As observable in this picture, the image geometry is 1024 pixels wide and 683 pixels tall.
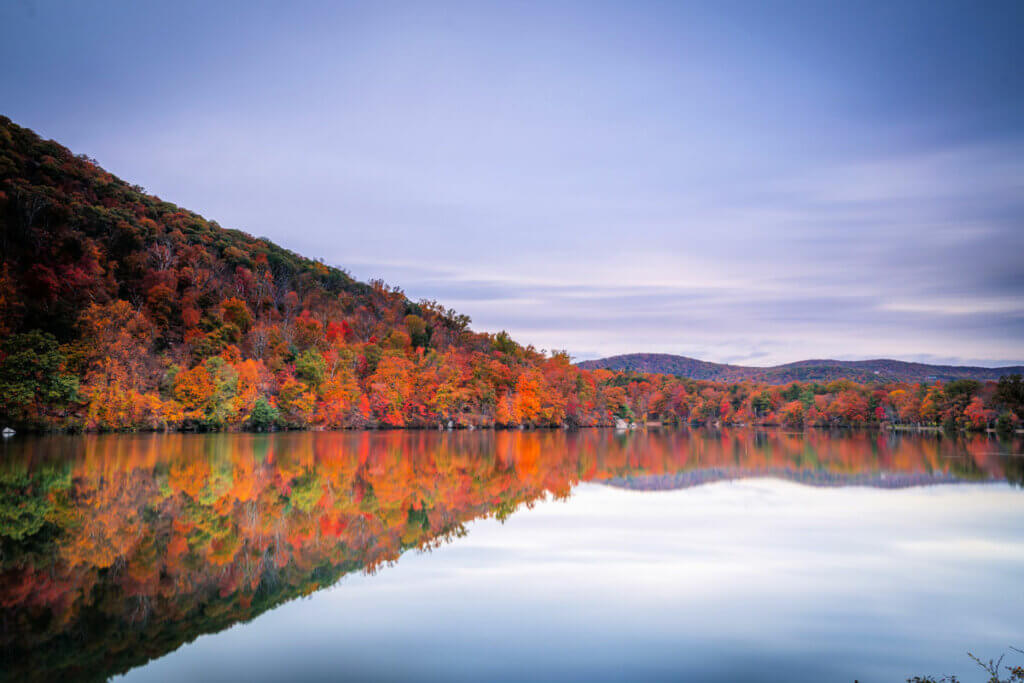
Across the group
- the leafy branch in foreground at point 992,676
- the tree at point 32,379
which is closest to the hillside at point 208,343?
the tree at point 32,379

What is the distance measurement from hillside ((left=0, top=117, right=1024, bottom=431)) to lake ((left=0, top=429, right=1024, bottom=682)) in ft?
79.5

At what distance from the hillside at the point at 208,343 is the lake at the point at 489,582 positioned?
24.2 m

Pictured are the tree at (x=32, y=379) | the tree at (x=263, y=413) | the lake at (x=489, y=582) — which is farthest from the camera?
the tree at (x=263, y=413)

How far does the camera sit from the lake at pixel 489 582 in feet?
16.2

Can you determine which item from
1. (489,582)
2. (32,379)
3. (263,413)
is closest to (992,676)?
(489,582)

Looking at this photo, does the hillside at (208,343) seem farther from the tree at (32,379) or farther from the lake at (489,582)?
the lake at (489,582)

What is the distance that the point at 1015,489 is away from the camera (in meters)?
15.5

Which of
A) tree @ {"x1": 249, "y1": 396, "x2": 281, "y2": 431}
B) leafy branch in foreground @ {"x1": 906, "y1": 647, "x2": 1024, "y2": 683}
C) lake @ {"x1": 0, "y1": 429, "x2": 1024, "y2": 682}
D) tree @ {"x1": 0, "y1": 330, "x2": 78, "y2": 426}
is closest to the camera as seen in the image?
leafy branch in foreground @ {"x1": 906, "y1": 647, "x2": 1024, "y2": 683}

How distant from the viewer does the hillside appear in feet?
117

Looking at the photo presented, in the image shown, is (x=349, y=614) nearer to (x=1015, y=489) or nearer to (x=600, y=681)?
(x=600, y=681)

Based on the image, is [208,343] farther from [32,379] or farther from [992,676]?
[992,676]

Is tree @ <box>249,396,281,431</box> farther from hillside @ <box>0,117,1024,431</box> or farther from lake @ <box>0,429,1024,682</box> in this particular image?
lake @ <box>0,429,1024,682</box>

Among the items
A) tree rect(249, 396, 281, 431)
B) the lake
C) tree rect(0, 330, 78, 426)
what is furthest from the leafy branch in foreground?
tree rect(249, 396, 281, 431)

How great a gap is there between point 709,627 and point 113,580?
19.7ft
